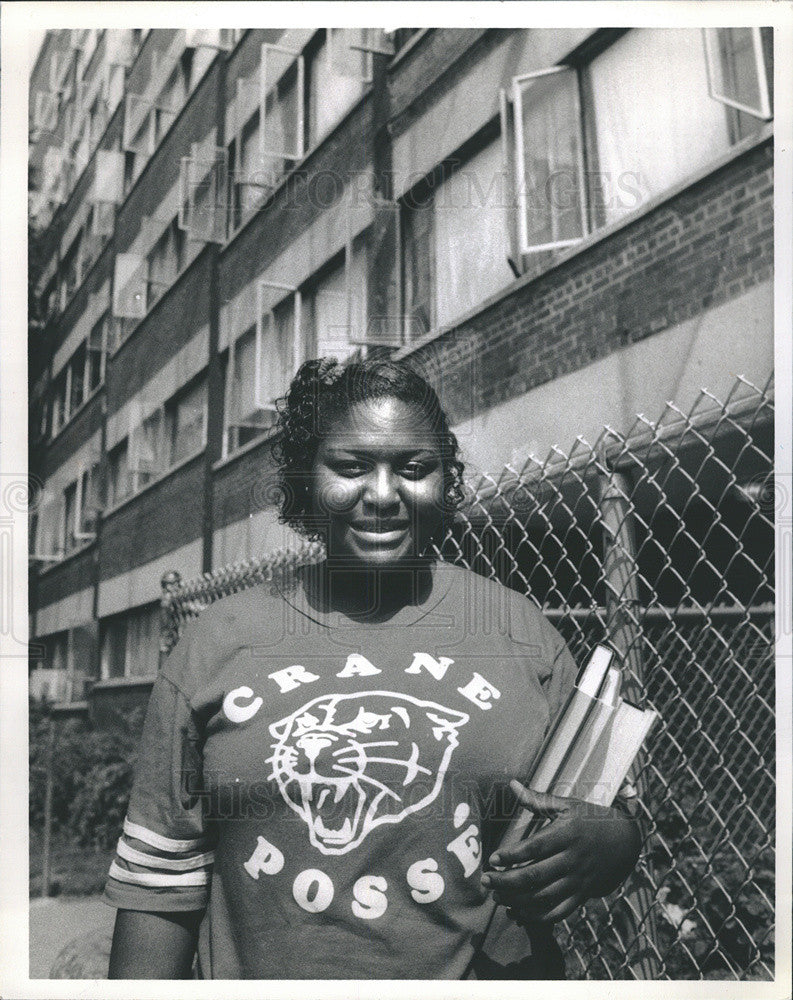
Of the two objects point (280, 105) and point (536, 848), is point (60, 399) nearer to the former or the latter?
point (280, 105)

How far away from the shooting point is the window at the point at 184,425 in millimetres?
4887

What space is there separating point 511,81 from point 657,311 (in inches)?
46.4

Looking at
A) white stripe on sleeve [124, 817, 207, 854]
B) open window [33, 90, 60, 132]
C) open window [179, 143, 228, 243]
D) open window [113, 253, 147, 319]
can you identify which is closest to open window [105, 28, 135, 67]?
open window [33, 90, 60, 132]

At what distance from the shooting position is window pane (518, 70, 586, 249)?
3.12m

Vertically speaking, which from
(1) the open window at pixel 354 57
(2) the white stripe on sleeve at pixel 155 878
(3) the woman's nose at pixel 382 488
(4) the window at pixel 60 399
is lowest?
(2) the white stripe on sleeve at pixel 155 878

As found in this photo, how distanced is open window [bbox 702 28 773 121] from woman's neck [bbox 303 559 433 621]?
52.7 inches

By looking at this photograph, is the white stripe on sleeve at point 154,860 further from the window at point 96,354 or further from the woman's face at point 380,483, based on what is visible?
the window at point 96,354

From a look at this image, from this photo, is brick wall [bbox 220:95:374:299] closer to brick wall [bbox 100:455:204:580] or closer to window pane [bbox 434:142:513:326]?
window pane [bbox 434:142:513:326]

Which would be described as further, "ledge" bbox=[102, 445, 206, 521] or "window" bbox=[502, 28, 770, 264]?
"ledge" bbox=[102, 445, 206, 521]

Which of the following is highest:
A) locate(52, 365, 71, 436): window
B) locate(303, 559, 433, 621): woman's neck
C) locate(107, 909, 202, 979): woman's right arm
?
locate(52, 365, 71, 436): window

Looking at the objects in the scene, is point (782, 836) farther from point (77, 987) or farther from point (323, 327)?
point (323, 327)

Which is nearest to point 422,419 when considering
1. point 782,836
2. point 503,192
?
point 782,836

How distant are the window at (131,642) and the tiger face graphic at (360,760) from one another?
3.70 m

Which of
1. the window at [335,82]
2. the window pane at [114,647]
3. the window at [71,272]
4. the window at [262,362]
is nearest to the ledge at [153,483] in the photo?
the window at [262,362]
